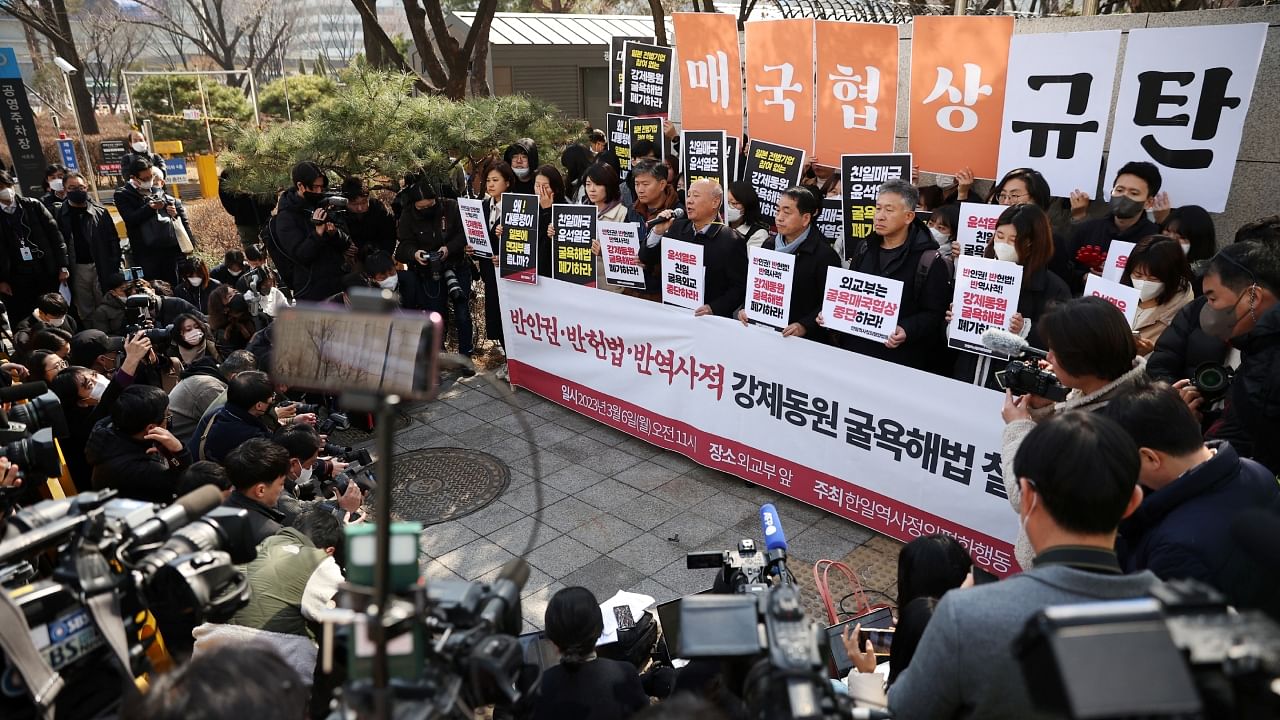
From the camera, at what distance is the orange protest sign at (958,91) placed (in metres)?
6.42

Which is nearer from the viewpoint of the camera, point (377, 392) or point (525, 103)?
point (377, 392)

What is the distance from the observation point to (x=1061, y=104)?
6.21 meters

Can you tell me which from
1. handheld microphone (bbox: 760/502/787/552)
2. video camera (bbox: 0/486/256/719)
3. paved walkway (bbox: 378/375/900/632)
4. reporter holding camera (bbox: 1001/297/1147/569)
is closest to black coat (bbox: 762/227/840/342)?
paved walkway (bbox: 378/375/900/632)

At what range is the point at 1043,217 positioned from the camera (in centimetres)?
497

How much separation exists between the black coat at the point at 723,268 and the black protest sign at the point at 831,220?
1.32 m

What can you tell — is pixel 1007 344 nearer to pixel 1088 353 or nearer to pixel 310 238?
pixel 1088 353

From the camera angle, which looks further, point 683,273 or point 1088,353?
point 683,273

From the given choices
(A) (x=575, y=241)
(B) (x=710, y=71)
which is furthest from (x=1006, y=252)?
(B) (x=710, y=71)

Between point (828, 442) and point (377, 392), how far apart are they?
14.2 ft

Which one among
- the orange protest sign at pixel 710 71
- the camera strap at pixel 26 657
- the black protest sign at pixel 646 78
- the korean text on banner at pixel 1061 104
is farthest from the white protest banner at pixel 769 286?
the camera strap at pixel 26 657

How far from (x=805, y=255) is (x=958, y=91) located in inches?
84.0

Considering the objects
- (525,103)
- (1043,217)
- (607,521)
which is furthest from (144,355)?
(525,103)

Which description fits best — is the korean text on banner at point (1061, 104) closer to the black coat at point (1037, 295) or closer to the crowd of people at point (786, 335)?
the crowd of people at point (786, 335)

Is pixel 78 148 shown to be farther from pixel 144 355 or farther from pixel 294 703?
pixel 294 703
